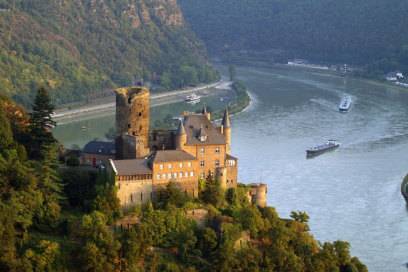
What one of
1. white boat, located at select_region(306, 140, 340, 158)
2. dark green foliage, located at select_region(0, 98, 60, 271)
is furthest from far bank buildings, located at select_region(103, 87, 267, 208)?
white boat, located at select_region(306, 140, 340, 158)

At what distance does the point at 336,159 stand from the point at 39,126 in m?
22.0

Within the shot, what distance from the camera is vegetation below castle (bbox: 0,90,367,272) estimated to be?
28.5 metres

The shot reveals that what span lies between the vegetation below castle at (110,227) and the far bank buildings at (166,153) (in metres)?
0.38

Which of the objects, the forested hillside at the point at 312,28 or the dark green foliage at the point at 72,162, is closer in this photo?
the dark green foliage at the point at 72,162

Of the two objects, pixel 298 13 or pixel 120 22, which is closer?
pixel 120 22

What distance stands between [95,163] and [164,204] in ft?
12.5

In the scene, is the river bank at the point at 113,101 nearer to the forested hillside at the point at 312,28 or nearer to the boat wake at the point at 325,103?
the boat wake at the point at 325,103

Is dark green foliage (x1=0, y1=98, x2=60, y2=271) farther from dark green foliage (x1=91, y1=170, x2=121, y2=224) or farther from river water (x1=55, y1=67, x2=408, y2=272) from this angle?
river water (x1=55, y1=67, x2=408, y2=272)

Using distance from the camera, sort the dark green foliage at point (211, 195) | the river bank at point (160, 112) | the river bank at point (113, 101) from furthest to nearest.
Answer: the river bank at point (113, 101) → the river bank at point (160, 112) → the dark green foliage at point (211, 195)

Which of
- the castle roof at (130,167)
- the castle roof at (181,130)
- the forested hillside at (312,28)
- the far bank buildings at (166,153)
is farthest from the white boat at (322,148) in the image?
the forested hillside at (312,28)

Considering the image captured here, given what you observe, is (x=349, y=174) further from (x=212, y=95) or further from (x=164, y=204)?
(x=212, y=95)

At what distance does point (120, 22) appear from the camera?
90562mm

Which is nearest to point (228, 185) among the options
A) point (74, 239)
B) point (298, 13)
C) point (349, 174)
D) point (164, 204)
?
point (164, 204)

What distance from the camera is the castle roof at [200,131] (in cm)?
3244
